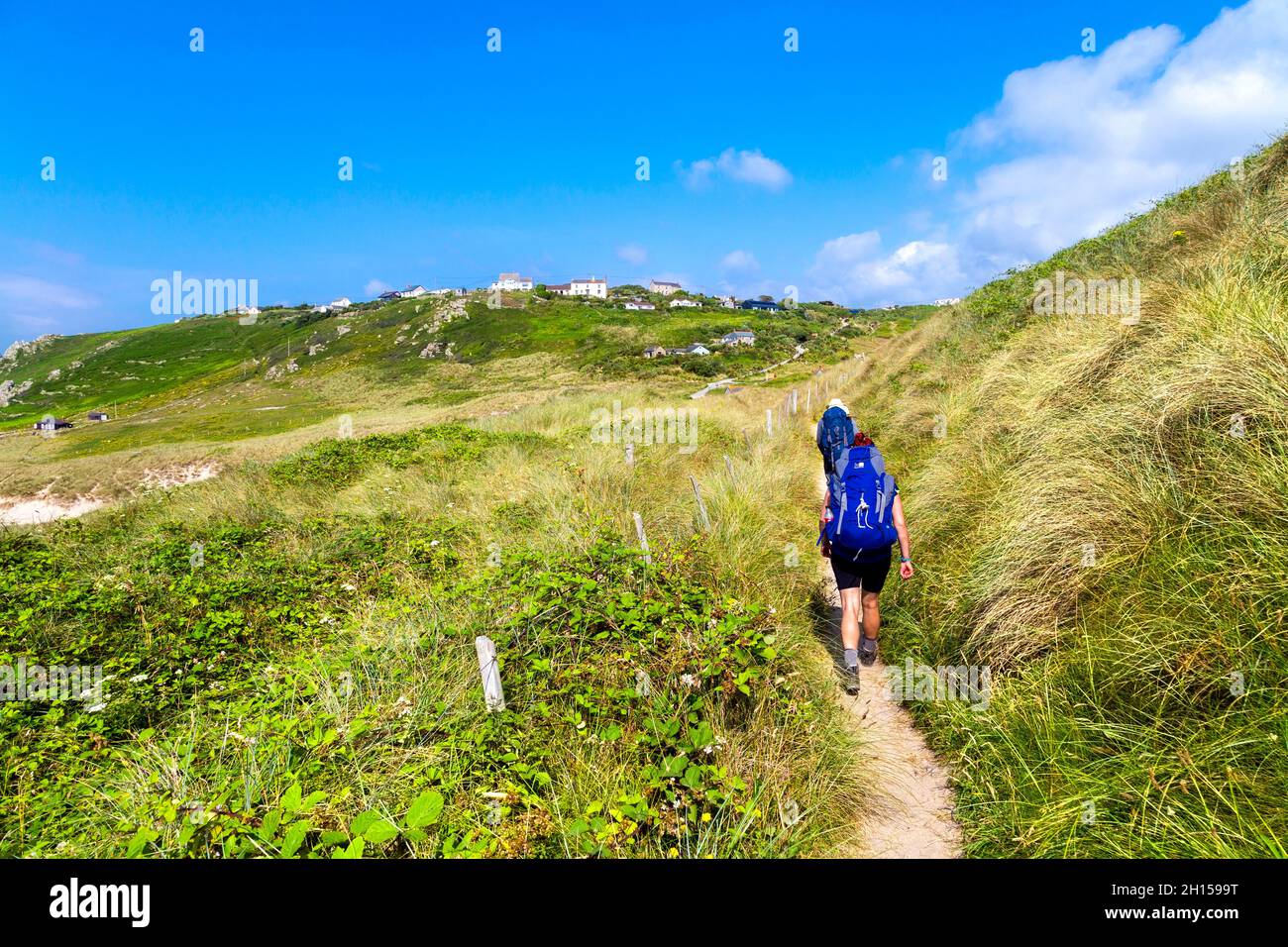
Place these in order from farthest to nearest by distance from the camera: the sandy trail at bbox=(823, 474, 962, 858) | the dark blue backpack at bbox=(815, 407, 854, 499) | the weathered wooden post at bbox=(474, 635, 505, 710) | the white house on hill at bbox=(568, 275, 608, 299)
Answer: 1. the white house on hill at bbox=(568, 275, 608, 299)
2. the dark blue backpack at bbox=(815, 407, 854, 499)
3. the weathered wooden post at bbox=(474, 635, 505, 710)
4. the sandy trail at bbox=(823, 474, 962, 858)

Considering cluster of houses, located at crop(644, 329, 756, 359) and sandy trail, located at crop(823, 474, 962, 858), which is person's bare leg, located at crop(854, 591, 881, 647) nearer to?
sandy trail, located at crop(823, 474, 962, 858)

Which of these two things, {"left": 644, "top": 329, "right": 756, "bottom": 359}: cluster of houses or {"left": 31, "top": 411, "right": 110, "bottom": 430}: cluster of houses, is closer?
{"left": 644, "top": 329, "right": 756, "bottom": 359}: cluster of houses

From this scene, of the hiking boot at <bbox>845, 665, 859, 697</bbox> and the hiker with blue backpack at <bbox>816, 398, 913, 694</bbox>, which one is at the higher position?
the hiker with blue backpack at <bbox>816, 398, 913, 694</bbox>

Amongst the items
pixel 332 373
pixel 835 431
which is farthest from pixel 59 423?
pixel 835 431

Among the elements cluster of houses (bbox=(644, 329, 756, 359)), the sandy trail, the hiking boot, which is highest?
cluster of houses (bbox=(644, 329, 756, 359))

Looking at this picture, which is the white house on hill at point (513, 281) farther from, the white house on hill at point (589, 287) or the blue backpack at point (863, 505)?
the blue backpack at point (863, 505)

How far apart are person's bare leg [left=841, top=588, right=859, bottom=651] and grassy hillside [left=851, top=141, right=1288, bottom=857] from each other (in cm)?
72

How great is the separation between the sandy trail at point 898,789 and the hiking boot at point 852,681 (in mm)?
64

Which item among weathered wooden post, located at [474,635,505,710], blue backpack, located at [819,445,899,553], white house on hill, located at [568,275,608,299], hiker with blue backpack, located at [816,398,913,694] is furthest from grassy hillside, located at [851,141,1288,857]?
white house on hill, located at [568,275,608,299]

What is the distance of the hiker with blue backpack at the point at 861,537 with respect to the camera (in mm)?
5043

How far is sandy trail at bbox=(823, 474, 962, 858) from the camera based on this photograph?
326 centimetres

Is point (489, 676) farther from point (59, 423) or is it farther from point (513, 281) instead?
point (513, 281)
